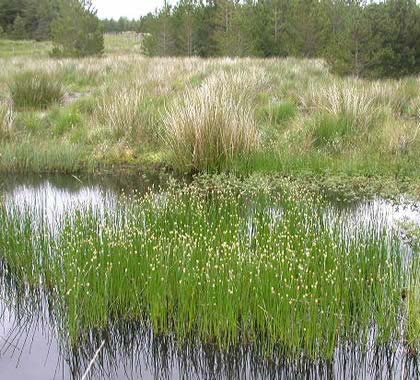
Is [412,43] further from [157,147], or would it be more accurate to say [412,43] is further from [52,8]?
[52,8]

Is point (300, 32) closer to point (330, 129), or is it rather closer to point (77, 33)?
point (77, 33)

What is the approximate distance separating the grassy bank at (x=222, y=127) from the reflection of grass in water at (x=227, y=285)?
149 inches

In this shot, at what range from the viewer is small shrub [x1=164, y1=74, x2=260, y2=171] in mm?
8852

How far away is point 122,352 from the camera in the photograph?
4.18 metres

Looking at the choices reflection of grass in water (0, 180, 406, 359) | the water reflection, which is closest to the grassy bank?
reflection of grass in water (0, 180, 406, 359)

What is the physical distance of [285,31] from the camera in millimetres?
24781

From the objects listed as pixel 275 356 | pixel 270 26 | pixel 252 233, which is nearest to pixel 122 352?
pixel 275 356

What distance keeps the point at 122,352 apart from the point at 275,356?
113 cm

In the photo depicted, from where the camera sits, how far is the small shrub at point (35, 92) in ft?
43.5

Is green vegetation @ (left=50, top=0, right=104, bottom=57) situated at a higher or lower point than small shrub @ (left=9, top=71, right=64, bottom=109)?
higher

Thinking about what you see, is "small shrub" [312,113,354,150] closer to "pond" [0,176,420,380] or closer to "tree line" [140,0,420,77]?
"pond" [0,176,420,380]

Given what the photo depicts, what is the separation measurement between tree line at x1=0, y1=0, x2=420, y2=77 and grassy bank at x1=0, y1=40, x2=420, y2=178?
5.36ft

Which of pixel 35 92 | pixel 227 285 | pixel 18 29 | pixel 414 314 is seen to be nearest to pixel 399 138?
pixel 414 314

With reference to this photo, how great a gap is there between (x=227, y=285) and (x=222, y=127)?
496 cm
